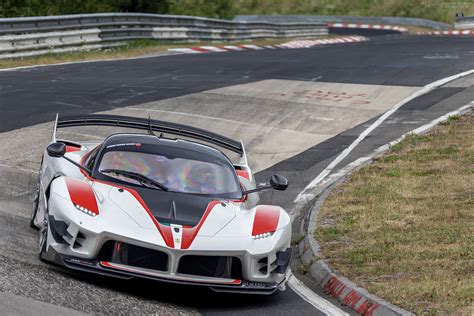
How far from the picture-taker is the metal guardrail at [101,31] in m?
26.9

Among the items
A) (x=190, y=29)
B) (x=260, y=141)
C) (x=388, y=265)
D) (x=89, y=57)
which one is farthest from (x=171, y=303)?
(x=190, y=29)

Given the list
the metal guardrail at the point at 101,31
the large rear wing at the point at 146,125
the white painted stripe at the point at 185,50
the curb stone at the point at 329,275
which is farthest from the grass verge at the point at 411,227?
the white painted stripe at the point at 185,50

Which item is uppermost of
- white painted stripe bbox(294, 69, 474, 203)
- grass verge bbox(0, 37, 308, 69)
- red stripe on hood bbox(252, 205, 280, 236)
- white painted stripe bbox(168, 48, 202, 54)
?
red stripe on hood bbox(252, 205, 280, 236)

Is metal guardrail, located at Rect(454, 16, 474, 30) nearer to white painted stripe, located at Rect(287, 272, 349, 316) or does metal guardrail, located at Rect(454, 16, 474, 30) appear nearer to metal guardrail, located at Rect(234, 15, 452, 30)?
metal guardrail, located at Rect(234, 15, 452, 30)

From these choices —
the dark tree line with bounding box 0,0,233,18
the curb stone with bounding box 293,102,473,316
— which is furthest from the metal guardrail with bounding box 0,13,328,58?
the curb stone with bounding box 293,102,473,316

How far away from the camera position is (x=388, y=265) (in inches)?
377

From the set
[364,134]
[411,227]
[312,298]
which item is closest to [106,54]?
[364,134]

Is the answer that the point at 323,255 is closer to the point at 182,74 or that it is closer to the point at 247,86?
the point at 247,86

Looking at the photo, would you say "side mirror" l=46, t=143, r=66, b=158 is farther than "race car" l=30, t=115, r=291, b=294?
Yes

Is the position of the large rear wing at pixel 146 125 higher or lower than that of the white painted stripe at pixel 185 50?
higher

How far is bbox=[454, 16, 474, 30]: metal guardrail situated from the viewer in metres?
63.3

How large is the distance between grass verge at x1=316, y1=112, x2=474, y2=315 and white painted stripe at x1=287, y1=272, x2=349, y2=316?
0.35 m

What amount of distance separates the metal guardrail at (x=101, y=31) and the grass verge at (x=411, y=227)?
43.8ft

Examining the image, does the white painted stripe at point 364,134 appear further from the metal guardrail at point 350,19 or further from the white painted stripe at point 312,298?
the metal guardrail at point 350,19
